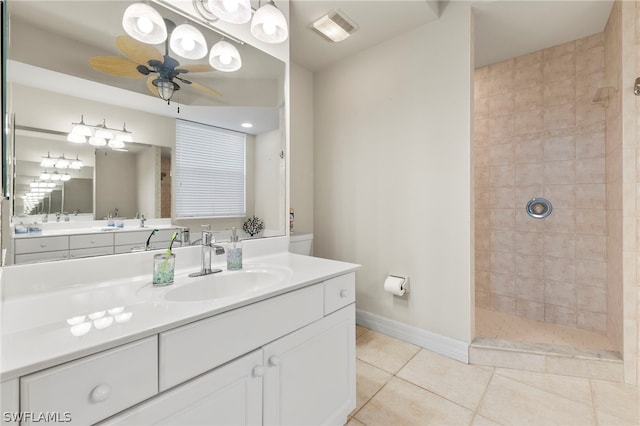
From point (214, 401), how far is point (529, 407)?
5.40ft

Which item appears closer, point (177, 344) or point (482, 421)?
point (177, 344)

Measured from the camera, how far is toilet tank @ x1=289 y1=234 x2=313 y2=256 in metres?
2.29

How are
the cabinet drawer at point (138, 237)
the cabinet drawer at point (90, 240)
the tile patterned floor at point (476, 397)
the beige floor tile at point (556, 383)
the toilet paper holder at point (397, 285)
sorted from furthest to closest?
the toilet paper holder at point (397, 285), the beige floor tile at point (556, 383), the tile patterned floor at point (476, 397), the cabinet drawer at point (138, 237), the cabinet drawer at point (90, 240)

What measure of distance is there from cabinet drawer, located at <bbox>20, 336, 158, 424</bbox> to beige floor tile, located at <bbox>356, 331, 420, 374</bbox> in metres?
1.57

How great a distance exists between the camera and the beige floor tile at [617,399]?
4.74 feet

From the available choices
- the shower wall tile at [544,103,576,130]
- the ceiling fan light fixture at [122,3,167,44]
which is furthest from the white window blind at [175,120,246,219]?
the shower wall tile at [544,103,576,130]

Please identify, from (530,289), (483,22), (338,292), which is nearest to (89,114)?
(338,292)

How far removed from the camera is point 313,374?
1.17 metres

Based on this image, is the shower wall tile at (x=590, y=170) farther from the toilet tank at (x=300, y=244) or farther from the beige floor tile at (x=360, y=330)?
the toilet tank at (x=300, y=244)

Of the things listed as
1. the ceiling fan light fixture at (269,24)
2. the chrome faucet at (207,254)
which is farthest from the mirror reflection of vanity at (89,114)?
the ceiling fan light fixture at (269,24)

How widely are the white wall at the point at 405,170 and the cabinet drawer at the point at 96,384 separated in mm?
1852

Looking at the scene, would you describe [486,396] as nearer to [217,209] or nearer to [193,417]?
[193,417]

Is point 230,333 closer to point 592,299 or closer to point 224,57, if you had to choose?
point 224,57

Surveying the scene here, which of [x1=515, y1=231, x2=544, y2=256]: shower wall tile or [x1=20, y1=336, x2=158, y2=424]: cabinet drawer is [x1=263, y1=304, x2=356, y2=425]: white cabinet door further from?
[x1=515, y1=231, x2=544, y2=256]: shower wall tile
